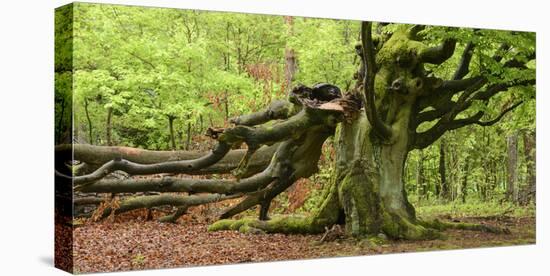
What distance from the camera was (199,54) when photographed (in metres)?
11.9

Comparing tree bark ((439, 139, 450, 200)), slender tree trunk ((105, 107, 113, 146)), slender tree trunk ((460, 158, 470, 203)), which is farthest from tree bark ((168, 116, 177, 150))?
slender tree trunk ((460, 158, 470, 203))

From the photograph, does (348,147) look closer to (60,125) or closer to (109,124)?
(109,124)

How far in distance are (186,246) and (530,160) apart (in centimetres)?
654

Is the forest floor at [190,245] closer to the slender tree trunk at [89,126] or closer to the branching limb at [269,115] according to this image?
the slender tree trunk at [89,126]

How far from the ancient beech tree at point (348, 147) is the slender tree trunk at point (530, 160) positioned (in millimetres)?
812

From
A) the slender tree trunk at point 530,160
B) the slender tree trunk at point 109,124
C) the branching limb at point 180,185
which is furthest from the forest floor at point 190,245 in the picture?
the slender tree trunk at point 530,160

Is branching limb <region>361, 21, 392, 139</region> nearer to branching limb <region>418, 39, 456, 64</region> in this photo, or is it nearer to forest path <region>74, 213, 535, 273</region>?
branching limb <region>418, 39, 456, 64</region>

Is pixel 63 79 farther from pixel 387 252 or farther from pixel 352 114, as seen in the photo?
pixel 387 252

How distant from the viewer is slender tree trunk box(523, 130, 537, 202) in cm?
1495

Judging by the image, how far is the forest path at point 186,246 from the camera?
11.1 meters

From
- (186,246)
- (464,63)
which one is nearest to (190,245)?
(186,246)

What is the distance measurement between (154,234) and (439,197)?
4.82m

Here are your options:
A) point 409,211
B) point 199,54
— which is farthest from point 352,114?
point 199,54

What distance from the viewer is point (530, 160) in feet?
49.4
